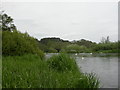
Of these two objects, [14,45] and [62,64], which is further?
[14,45]

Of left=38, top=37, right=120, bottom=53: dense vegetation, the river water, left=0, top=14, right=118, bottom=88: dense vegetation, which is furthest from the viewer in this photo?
left=38, top=37, right=120, bottom=53: dense vegetation

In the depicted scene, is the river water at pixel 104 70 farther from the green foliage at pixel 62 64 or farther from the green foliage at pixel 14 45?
the green foliage at pixel 14 45

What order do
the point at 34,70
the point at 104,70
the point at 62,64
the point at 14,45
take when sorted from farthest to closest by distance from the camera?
the point at 14,45 < the point at 104,70 < the point at 62,64 < the point at 34,70

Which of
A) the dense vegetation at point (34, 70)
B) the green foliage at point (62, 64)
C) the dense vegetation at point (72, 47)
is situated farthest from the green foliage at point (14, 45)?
the dense vegetation at point (72, 47)

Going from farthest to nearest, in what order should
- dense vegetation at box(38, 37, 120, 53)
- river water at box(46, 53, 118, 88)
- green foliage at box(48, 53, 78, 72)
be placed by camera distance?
1. dense vegetation at box(38, 37, 120, 53)
2. green foliage at box(48, 53, 78, 72)
3. river water at box(46, 53, 118, 88)

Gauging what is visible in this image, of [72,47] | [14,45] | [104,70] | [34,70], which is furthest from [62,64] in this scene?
[72,47]

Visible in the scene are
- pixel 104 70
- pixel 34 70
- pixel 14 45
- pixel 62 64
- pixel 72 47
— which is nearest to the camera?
pixel 34 70

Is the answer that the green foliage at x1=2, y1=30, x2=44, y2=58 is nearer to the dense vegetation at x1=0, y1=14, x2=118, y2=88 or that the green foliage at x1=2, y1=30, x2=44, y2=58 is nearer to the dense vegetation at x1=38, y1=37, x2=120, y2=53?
the dense vegetation at x1=0, y1=14, x2=118, y2=88

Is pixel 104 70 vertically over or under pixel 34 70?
under

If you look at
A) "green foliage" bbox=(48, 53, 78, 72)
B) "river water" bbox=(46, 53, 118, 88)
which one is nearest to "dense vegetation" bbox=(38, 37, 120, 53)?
"river water" bbox=(46, 53, 118, 88)

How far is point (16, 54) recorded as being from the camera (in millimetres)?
10156

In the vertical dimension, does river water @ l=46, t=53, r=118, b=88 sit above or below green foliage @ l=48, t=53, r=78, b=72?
below

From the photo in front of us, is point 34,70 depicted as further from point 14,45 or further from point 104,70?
point 104,70

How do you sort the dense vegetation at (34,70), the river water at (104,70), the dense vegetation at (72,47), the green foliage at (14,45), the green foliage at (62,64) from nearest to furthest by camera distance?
the dense vegetation at (34,70)
the river water at (104,70)
the green foliage at (62,64)
the green foliage at (14,45)
the dense vegetation at (72,47)
